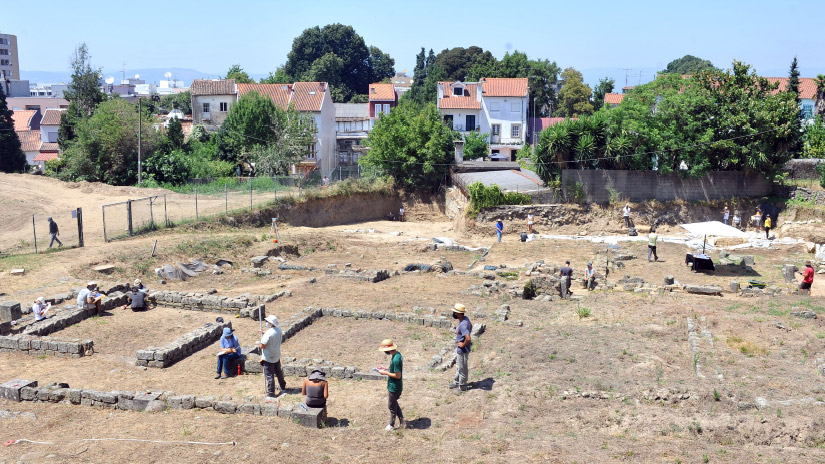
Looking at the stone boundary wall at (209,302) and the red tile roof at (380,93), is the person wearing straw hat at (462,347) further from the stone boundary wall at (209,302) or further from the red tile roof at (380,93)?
the red tile roof at (380,93)

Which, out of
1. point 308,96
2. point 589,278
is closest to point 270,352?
point 589,278

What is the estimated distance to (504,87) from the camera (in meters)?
64.0

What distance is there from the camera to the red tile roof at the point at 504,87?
6353 cm

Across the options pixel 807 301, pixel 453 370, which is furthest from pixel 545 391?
pixel 807 301

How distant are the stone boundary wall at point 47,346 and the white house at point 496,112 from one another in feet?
164

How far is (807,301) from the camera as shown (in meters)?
20.8

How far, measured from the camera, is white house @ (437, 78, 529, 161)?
2504 inches

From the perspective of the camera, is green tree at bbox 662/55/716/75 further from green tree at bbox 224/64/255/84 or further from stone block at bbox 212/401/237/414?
stone block at bbox 212/401/237/414

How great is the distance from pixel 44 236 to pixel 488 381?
77.8 ft

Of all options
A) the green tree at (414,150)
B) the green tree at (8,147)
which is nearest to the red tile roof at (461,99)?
the green tree at (414,150)

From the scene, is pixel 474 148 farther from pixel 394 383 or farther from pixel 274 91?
pixel 394 383

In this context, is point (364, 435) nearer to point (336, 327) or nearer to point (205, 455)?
point (205, 455)

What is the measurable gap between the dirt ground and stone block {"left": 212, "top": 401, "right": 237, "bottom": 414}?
265 mm

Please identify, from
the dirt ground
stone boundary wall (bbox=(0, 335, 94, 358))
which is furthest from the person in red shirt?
stone boundary wall (bbox=(0, 335, 94, 358))
